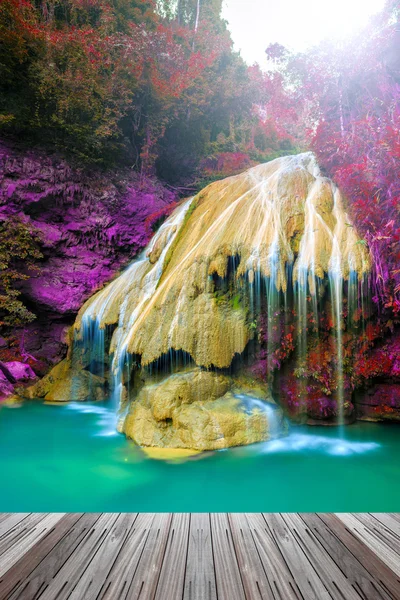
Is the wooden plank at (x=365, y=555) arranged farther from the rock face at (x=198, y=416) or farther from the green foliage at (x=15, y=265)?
the green foliage at (x=15, y=265)

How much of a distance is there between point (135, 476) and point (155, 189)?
34.7 feet

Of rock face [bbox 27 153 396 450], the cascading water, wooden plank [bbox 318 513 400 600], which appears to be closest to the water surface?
rock face [bbox 27 153 396 450]

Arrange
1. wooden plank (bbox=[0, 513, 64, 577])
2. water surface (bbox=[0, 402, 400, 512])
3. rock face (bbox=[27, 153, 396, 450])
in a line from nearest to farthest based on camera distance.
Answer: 1. wooden plank (bbox=[0, 513, 64, 577])
2. water surface (bbox=[0, 402, 400, 512])
3. rock face (bbox=[27, 153, 396, 450])

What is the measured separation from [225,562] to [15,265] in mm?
10383

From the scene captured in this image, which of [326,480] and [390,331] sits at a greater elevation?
[390,331]

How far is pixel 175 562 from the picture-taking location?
72.6 inches

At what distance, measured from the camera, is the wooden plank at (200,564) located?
5.29ft

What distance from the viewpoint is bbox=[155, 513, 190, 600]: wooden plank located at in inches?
63.6

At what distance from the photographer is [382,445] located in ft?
18.3

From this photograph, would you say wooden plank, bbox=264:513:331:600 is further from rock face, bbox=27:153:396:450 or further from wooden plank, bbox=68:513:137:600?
rock face, bbox=27:153:396:450

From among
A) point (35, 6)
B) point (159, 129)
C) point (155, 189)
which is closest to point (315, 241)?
point (155, 189)

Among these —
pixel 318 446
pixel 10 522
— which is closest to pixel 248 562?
pixel 10 522

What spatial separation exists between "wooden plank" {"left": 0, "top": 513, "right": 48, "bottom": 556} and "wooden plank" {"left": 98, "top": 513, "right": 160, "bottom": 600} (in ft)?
2.18

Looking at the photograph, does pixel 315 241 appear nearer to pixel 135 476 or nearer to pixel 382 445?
pixel 382 445
